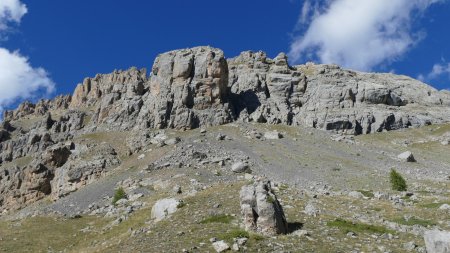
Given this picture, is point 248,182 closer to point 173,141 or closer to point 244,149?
point 244,149

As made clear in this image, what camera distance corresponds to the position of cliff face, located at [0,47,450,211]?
11938cm

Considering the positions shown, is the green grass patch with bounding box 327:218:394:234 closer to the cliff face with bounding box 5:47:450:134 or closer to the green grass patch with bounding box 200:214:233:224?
the green grass patch with bounding box 200:214:233:224


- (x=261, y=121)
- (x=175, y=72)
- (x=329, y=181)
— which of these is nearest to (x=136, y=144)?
(x=175, y=72)

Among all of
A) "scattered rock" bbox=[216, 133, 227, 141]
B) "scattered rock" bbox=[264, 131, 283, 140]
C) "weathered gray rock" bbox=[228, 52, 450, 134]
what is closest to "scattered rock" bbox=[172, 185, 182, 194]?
"scattered rock" bbox=[216, 133, 227, 141]

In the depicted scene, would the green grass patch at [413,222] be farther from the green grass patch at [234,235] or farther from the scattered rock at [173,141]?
the scattered rock at [173,141]

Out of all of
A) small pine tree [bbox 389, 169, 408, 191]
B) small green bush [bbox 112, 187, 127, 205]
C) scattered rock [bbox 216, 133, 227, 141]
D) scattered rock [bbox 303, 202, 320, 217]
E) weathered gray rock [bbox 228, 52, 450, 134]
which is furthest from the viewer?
weathered gray rock [bbox 228, 52, 450, 134]

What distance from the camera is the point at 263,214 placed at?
3169 centimetres

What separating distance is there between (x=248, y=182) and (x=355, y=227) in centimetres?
1856

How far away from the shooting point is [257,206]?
32.4 meters

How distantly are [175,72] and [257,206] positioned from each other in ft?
336

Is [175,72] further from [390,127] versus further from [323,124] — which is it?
[390,127]

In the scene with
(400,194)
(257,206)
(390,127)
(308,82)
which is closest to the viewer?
(257,206)

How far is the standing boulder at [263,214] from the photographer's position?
31375 millimetres

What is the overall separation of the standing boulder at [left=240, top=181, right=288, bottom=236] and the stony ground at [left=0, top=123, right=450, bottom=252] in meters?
0.96
